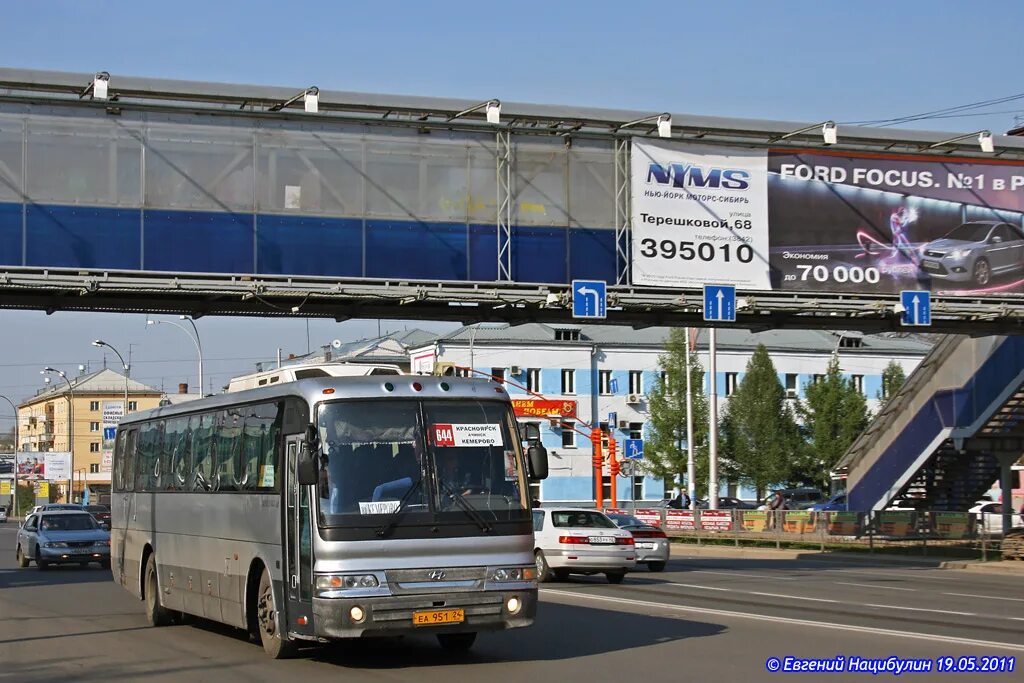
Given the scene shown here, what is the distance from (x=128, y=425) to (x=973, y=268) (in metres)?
20.1

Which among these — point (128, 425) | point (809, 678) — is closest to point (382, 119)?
point (128, 425)

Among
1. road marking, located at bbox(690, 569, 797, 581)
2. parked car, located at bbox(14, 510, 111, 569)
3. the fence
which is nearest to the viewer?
road marking, located at bbox(690, 569, 797, 581)

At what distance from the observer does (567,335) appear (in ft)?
273

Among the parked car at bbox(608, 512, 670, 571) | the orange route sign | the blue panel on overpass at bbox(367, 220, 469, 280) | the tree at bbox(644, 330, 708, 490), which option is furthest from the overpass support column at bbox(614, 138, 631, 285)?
the tree at bbox(644, 330, 708, 490)

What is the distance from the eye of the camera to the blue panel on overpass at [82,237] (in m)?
25.9

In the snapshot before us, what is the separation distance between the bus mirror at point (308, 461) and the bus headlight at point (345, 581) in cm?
90

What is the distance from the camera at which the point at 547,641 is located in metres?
15.2

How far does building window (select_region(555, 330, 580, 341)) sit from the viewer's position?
82.4m

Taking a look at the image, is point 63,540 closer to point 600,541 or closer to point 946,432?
point 600,541

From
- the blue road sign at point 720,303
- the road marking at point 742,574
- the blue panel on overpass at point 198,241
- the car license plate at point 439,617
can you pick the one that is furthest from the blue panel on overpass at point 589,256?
the car license plate at point 439,617

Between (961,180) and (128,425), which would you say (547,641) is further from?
(961,180)

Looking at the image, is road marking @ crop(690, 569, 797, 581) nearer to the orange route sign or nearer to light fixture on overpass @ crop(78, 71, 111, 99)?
light fixture on overpass @ crop(78, 71, 111, 99)

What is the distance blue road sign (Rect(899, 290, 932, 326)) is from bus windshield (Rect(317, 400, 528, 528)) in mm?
18389

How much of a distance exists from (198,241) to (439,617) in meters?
16.0
